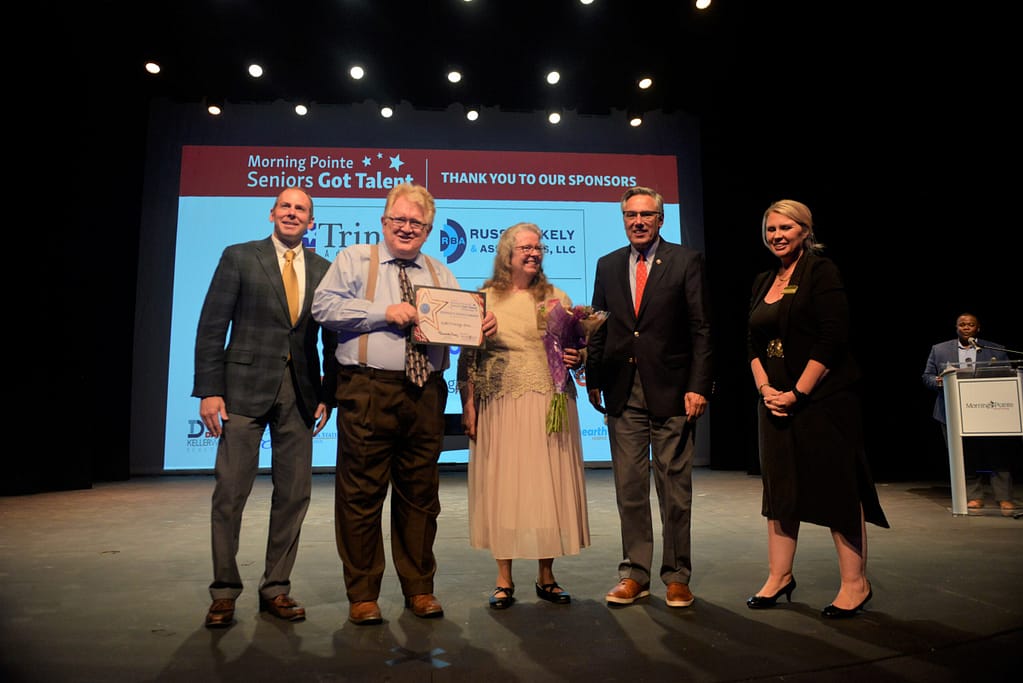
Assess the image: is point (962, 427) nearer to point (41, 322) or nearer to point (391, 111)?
point (391, 111)

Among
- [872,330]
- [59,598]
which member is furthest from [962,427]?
[59,598]

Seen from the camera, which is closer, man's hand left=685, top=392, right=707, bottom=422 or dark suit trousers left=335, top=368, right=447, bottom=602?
dark suit trousers left=335, top=368, right=447, bottom=602

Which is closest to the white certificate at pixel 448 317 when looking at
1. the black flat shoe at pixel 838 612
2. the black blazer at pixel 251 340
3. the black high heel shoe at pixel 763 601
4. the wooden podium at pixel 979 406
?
the black blazer at pixel 251 340

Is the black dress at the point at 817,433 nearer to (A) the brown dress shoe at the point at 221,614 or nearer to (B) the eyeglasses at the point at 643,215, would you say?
(B) the eyeglasses at the point at 643,215

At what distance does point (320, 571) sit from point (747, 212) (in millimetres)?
6092

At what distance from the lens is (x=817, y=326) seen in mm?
2543

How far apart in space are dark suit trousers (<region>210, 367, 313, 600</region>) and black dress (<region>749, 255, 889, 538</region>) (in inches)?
66.2

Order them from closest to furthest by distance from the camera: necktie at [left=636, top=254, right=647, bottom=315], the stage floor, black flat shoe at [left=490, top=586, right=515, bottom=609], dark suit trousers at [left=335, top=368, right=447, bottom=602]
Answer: the stage floor
dark suit trousers at [left=335, top=368, right=447, bottom=602]
black flat shoe at [left=490, top=586, right=515, bottom=609]
necktie at [left=636, top=254, right=647, bottom=315]

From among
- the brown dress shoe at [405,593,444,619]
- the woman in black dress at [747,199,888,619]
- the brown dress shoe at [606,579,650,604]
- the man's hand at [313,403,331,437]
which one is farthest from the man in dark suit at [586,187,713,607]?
the man's hand at [313,403,331,437]

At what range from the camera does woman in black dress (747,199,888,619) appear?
2473 millimetres

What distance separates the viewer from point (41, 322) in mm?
6461

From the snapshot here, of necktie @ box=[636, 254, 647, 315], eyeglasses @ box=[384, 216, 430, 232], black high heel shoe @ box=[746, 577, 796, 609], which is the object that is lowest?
black high heel shoe @ box=[746, 577, 796, 609]

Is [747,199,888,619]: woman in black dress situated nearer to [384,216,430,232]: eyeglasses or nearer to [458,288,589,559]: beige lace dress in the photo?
[458,288,589,559]: beige lace dress

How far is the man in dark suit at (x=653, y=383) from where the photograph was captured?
8.76 feet
